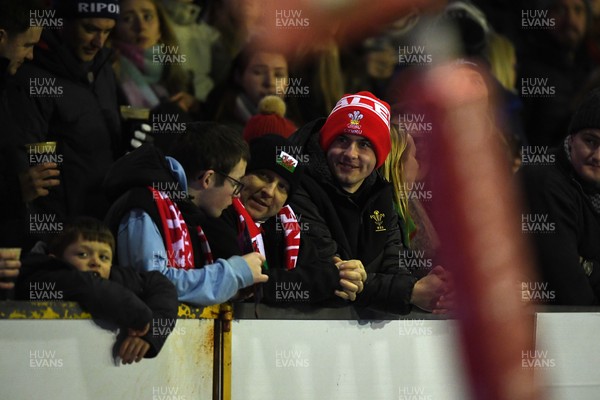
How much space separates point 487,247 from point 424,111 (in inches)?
12.0

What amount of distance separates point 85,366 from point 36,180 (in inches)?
51.6

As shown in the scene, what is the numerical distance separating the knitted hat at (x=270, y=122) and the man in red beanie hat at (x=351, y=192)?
572mm

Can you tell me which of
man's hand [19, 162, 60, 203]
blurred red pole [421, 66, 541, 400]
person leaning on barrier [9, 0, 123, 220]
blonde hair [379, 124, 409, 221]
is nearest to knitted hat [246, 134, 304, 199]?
blonde hair [379, 124, 409, 221]

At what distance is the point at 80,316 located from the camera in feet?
13.5

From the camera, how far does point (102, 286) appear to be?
412 centimetres

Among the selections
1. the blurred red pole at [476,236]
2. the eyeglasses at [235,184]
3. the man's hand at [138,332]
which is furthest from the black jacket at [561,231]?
the blurred red pole at [476,236]

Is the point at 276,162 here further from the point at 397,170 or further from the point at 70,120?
the point at 70,120

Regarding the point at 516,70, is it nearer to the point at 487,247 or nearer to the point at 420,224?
the point at 420,224

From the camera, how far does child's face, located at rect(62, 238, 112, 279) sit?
166 inches

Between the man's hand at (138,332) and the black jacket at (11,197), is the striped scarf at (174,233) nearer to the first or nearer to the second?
Answer: the man's hand at (138,332)

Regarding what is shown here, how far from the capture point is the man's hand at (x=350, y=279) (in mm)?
4902

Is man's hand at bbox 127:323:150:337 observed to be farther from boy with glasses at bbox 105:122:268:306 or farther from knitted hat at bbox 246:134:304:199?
knitted hat at bbox 246:134:304:199

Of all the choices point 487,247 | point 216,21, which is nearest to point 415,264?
point 216,21

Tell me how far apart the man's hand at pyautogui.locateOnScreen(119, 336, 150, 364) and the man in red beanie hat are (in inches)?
47.9
